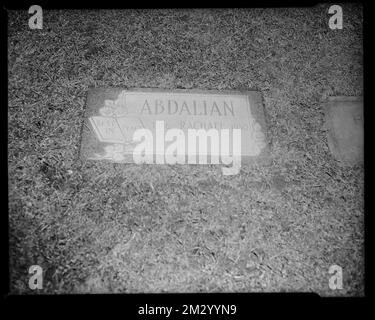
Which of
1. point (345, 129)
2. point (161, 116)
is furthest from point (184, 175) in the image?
point (345, 129)

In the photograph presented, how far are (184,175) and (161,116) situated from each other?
0.99 ft

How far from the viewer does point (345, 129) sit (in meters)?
1.30

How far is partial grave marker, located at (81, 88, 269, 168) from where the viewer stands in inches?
49.4

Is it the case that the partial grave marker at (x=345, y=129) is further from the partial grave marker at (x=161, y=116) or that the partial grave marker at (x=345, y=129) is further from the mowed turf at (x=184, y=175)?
the partial grave marker at (x=161, y=116)

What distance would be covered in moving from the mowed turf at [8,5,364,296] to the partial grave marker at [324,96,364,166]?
4 cm

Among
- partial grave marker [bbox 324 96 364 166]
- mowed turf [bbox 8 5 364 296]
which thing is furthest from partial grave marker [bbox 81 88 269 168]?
partial grave marker [bbox 324 96 364 166]

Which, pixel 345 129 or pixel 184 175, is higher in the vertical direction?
pixel 345 129

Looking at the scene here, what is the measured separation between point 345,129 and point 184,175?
0.82 m

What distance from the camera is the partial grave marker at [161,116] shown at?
1.26 metres

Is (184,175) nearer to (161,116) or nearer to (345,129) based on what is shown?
(161,116)

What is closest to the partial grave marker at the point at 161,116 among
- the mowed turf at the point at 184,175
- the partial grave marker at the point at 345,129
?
the mowed turf at the point at 184,175

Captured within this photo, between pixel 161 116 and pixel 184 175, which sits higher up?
pixel 161 116
